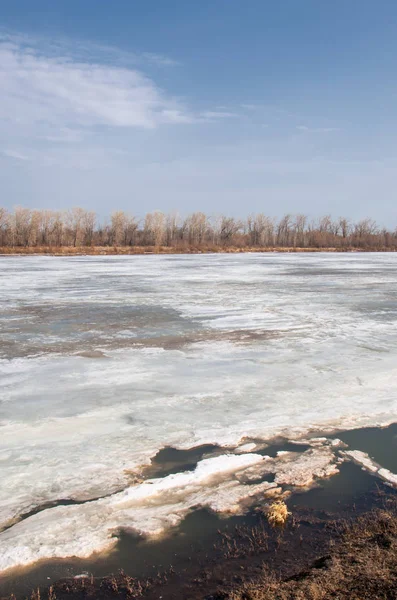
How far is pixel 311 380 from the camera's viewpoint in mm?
4949

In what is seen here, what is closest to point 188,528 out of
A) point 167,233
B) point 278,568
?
point 278,568

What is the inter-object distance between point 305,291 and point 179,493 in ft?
34.1

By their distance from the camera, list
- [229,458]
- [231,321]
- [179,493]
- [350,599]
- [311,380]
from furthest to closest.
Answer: [231,321], [311,380], [229,458], [179,493], [350,599]

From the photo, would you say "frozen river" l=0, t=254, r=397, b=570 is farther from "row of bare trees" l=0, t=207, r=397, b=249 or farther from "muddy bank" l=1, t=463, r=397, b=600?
"row of bare trees" l=0, t=207, r=397, b=249

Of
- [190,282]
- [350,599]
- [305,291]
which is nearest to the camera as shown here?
[350,599]

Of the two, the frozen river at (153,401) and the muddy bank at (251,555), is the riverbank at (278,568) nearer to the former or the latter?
the muddy bank at (251,555)

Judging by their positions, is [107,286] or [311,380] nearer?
[311,380]

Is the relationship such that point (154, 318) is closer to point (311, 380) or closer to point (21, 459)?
point (311, 380)

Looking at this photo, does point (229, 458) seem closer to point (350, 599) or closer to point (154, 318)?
point (350, 599)

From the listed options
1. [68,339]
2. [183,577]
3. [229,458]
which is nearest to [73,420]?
[229,458]

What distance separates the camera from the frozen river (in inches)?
105

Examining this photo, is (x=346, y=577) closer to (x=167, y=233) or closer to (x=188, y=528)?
(x=188, y=528)

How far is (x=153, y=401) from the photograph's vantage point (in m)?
4.33

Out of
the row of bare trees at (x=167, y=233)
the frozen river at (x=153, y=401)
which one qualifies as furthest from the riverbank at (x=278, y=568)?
the row of bare trees at (x=167, y=233)
